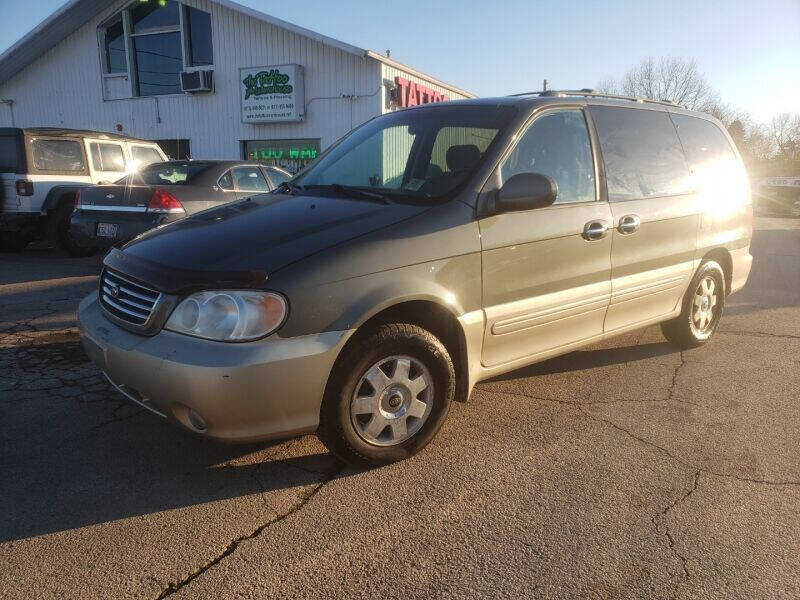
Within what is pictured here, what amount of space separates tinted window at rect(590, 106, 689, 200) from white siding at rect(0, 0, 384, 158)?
41.3 feet

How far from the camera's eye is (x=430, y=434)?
9.89ft

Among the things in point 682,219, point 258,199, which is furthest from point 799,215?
point 258,199

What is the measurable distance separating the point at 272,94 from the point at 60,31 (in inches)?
325

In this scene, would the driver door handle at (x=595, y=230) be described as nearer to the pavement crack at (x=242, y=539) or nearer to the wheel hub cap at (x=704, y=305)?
the wheel hub cap at (x=704, y=305)

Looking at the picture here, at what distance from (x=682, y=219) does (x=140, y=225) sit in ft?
18.8

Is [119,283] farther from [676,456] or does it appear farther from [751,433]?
[751,433]

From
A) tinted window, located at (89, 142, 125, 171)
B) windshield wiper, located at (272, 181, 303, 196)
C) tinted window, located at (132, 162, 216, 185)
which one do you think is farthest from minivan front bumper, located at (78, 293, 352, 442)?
tinted window, located at (89, 142, 125, 171)

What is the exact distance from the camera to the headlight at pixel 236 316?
245 cm

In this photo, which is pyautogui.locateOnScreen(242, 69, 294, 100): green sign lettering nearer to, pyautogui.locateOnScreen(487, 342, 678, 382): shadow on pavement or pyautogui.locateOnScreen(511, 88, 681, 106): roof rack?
pyautogui.locateOnScreen(511, 88, 681, 106): roof rack

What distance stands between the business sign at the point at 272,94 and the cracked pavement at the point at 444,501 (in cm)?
1395

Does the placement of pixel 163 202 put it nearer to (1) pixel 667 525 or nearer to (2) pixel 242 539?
(2) pixel 242 539

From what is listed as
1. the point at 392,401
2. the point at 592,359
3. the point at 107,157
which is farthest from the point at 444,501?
the point at 107,157

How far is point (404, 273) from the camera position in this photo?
2738 millimetres

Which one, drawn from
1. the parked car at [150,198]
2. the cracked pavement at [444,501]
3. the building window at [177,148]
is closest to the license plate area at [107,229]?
the parked car at [150,198]
